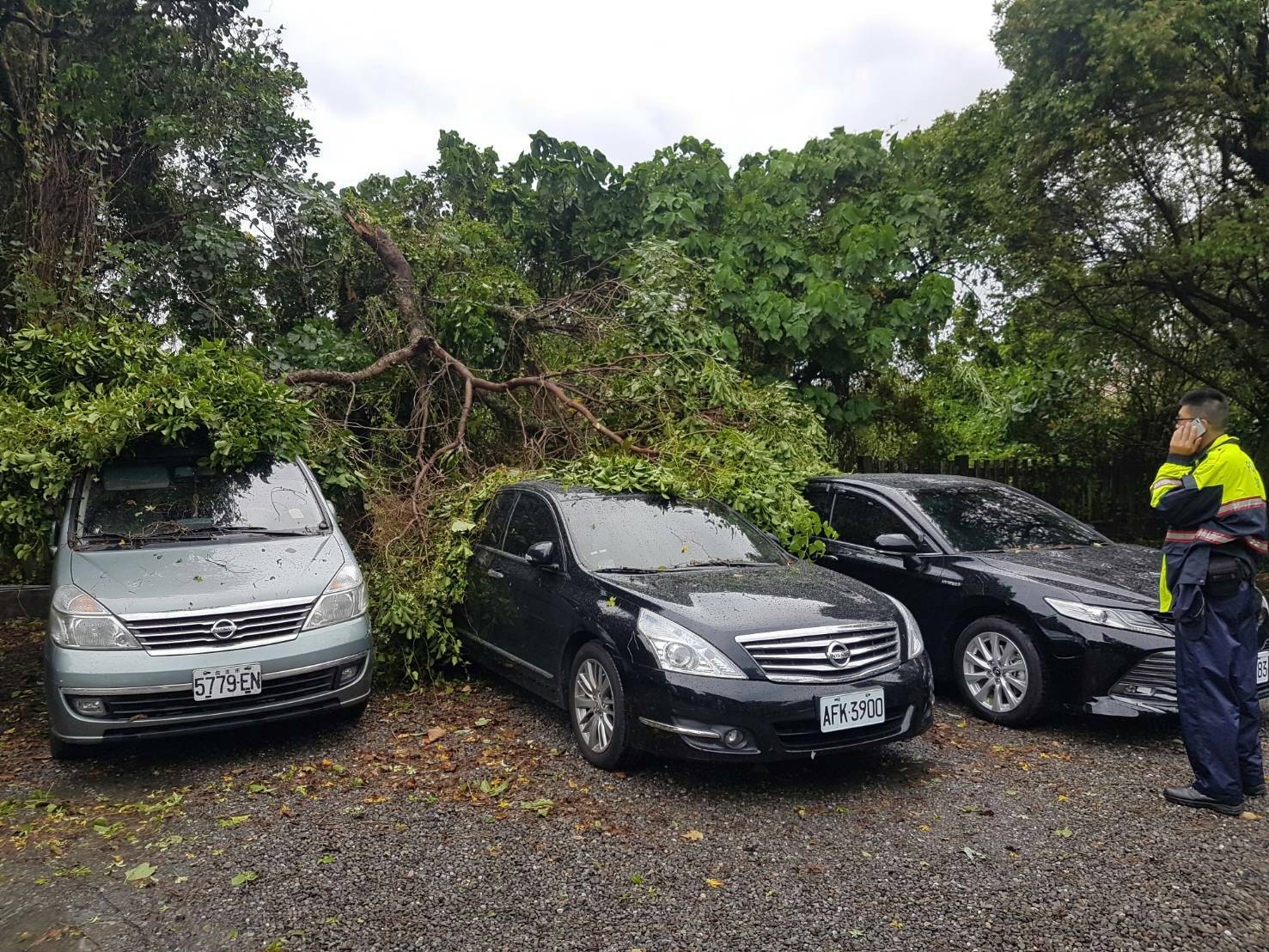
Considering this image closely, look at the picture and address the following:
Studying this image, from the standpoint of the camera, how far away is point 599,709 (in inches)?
193

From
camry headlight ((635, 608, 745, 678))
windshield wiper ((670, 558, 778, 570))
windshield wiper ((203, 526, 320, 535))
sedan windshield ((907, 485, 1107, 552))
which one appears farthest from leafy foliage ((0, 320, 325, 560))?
sedan windshield ((907, 485, 1107, 552))

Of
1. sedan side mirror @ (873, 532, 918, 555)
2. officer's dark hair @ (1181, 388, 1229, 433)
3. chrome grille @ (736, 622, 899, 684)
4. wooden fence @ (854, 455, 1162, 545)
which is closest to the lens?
chrome grille @ (736, 622, 899, 684)

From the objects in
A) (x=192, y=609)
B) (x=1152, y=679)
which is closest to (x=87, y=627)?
(x=192, y=609)

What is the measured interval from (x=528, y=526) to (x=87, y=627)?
8.63 feet

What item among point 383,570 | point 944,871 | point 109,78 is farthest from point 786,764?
point 109,78

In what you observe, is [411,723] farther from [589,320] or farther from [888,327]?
[888,327]

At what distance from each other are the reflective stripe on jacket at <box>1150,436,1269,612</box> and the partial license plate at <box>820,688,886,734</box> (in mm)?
1566

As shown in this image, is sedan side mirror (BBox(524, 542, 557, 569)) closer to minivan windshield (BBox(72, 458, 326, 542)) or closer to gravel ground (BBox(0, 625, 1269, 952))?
gravel ground (BBox(0, 625, 1269, 952))

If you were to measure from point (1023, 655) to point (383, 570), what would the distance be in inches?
177

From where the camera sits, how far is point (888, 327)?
35.1ft

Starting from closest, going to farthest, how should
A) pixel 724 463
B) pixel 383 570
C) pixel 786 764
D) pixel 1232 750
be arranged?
1. pixel 1232 750
2. pixel 786 764
3. pixel 383 570
4. pixel 724 463

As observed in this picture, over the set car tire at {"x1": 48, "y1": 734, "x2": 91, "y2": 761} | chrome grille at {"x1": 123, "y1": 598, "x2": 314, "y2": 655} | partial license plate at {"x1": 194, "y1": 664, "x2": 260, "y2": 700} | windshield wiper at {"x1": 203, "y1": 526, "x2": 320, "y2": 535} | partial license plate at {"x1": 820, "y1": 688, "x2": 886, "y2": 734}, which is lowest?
car tire at {"x1": 48, "y1": 734, "x2": 91, "y2": 761}

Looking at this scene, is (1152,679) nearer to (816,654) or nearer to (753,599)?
(816,654)

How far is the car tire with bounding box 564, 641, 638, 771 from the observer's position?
184 inches
